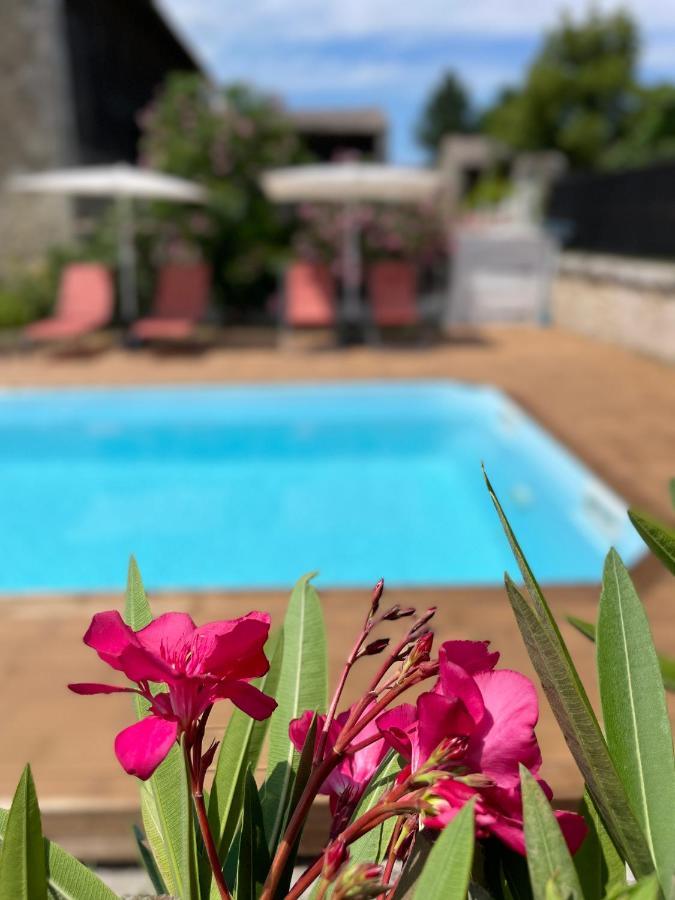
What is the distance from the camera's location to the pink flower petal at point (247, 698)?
0.74 metres

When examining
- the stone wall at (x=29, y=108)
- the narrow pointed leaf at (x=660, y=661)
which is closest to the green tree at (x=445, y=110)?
the stone wall at (x=29, y=108)

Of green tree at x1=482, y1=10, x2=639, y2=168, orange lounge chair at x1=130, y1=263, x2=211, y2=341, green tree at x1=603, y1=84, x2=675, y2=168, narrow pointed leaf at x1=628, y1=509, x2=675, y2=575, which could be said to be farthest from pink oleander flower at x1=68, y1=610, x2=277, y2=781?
green tree at x1=482, y1=10, x2=639, y2=168

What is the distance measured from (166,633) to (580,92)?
48740 mm

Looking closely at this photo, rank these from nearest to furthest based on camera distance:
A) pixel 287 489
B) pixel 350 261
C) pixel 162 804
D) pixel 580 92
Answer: pixel 162 804 → pixel 287 489 → pixel 350 261 → pixel 580 92

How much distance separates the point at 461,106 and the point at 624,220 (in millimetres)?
111209

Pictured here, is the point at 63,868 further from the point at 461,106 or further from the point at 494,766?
the point at 461,106

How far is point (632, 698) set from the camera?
0.84 m

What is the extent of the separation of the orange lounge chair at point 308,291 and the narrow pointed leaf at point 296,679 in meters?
11.4

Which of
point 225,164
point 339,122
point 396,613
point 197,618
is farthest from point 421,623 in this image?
point 339,122

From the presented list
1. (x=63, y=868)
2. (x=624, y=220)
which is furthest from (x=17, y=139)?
(x=63, y=868)

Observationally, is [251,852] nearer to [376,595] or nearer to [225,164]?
[376,595]

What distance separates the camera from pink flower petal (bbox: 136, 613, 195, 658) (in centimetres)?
76

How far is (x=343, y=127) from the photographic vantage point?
2538cm

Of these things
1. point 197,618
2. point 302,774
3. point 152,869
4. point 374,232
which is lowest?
point 197,618
